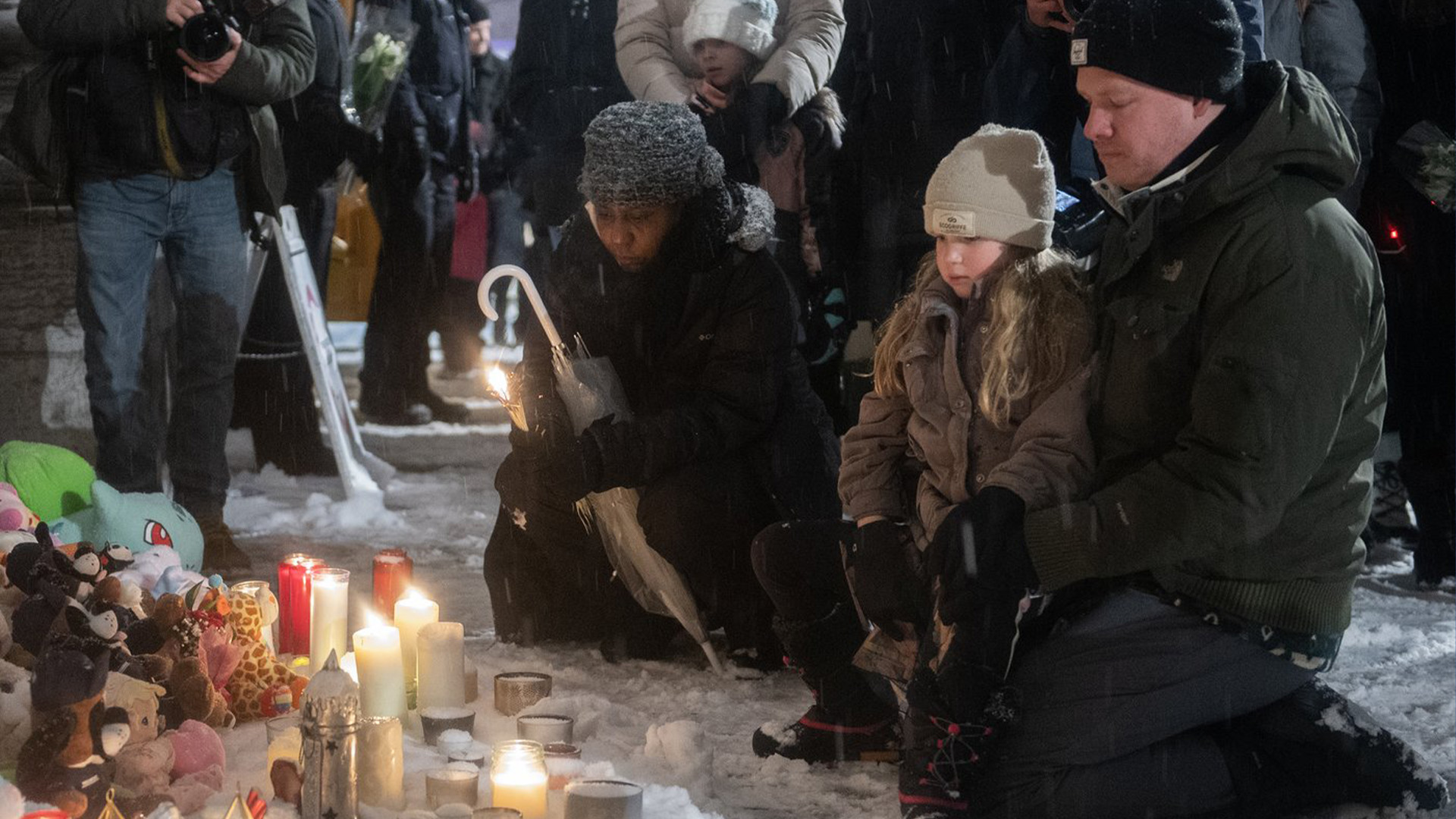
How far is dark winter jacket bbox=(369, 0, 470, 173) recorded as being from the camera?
7422 mm

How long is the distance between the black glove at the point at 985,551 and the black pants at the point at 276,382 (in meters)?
4.32

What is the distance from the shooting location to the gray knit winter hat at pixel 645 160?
391 centimetres

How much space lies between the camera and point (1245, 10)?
12.0 feet

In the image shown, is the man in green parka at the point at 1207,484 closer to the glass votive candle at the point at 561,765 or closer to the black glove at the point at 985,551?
the black glove at the point at 985,551

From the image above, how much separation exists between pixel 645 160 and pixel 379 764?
1.63 meters

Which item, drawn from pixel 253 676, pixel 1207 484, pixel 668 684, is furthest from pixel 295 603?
pixel 1207 484

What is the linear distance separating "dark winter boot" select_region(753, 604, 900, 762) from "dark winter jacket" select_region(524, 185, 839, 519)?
67 cm

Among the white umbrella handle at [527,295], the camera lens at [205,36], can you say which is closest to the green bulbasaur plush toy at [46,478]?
the white umbrella handle at [527,295]

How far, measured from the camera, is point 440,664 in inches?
135

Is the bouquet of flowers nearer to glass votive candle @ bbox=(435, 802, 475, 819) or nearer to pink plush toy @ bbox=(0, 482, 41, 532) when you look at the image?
pink plush toy @ bbox=(0, 482, 41, 532)

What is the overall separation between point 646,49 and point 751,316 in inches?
68.9

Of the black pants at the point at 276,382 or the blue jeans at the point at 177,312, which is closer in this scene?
the blue jeans at the point at 177,312

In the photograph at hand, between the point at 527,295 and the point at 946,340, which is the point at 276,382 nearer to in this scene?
the point at 527,295

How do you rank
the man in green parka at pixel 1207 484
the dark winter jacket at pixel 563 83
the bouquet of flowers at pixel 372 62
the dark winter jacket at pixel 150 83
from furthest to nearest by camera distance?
the bouquet of flowers at pixel 372 62
the dark winter jacket at pixel 563 83
the dark winter jacket at pixel 150 83
the man in green parka at pixel 1207 484
